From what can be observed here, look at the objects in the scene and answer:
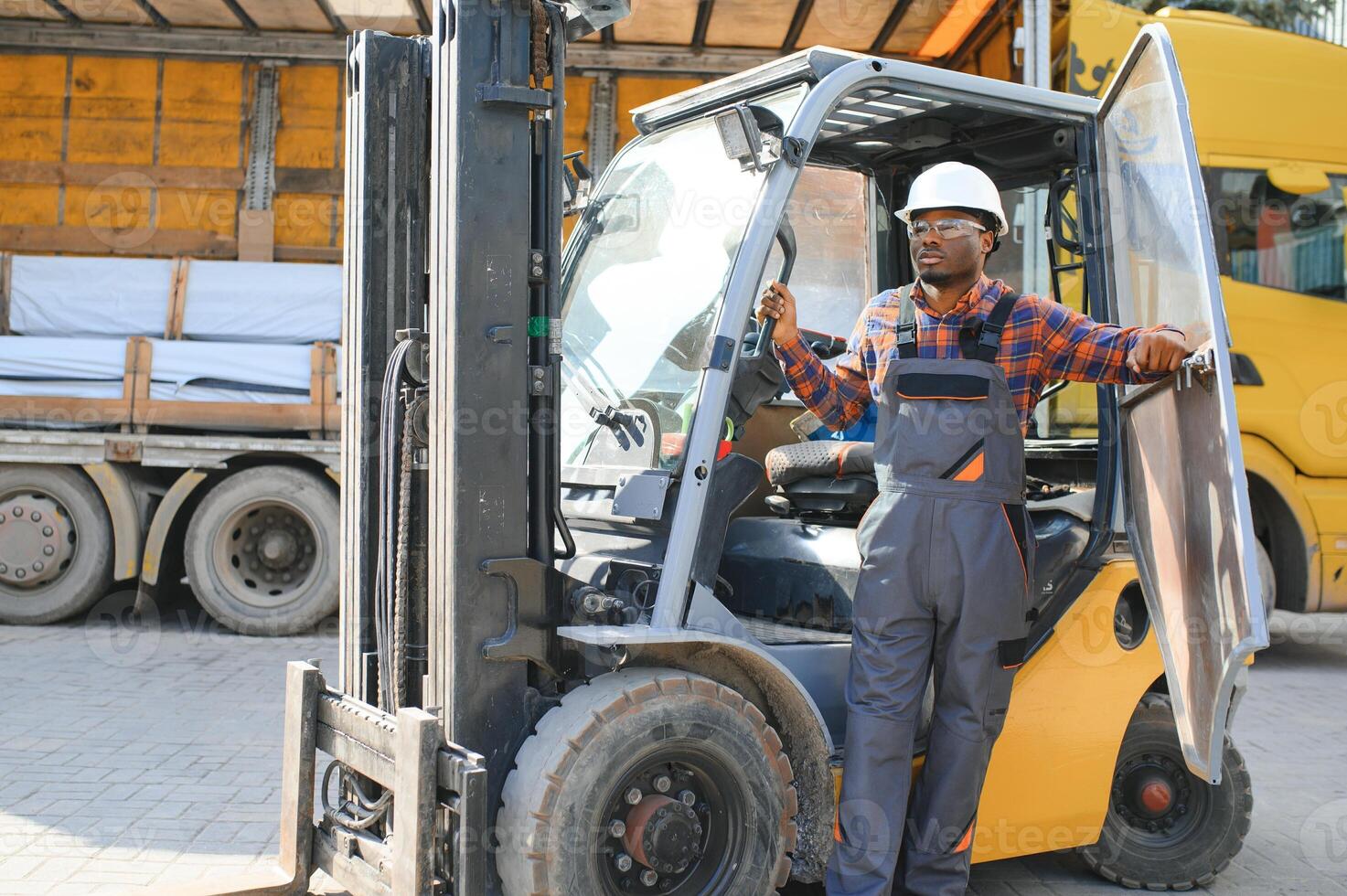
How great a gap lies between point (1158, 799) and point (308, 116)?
24.6 ft

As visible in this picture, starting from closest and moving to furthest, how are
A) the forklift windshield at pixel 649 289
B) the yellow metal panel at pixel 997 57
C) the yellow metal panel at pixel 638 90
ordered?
the forklift windshield at pixel 649 289
the yellow metal panel at pixel 997 57
the yellow metal panel at pixel 638 90

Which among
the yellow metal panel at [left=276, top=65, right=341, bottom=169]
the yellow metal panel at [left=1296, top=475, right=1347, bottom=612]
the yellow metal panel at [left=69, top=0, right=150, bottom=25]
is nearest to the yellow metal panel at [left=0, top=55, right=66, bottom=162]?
the yellow metal panel at [left=69, top=0, right=150, bottom=25]

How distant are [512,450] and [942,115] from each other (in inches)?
73.1

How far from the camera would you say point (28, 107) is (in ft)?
28.8

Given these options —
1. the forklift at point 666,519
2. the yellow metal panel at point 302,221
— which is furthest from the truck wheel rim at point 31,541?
the forklift at point 666,519

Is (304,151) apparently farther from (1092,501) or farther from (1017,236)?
(1092,501)

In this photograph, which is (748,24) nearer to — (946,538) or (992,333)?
(992,333)

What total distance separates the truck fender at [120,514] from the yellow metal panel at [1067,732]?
6227 mm

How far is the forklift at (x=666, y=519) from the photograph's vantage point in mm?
2871

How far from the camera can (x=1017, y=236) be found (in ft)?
19.1

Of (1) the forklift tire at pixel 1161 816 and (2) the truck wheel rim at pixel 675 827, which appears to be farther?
(1) the forklift tire at pixel 1161 816

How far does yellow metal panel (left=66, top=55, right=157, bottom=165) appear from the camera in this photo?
8.81 m

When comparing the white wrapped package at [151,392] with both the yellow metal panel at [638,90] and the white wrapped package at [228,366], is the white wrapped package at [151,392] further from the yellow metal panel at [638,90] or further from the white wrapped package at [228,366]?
the yellow metal panel at [638,90]

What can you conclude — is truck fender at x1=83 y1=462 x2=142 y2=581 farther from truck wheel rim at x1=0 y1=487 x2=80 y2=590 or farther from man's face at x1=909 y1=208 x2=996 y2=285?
man's face at x1=909 y1=208 x2=996 y2=285
